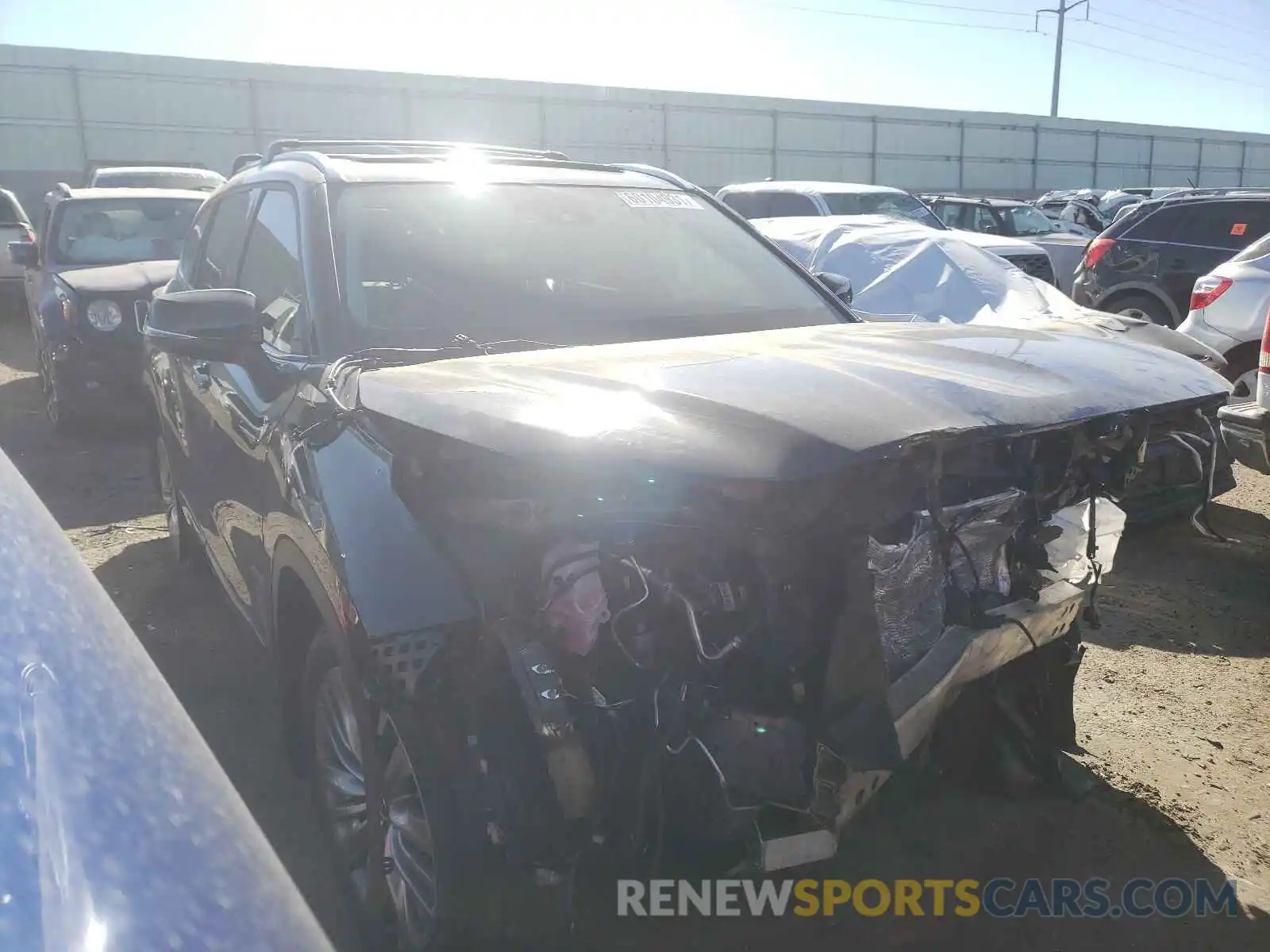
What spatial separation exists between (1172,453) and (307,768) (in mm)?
3065

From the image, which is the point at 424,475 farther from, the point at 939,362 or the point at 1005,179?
the point at 1005,179

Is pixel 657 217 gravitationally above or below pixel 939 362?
above

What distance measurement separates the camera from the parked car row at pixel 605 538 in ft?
6.27

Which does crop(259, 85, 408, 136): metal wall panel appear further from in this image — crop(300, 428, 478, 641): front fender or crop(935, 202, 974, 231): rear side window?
crop(300, 428, 478, 641): front fender

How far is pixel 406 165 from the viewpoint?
3.39 m

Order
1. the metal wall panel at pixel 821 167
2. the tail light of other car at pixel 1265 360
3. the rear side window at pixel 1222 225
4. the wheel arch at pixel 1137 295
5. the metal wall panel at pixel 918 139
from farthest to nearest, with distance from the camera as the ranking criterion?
1. the metal wall panel at pixel 918 139
2. the metal wall panel at pixel 821 167
3. the wheel arch at pixel 1137 295
4. the rear side window at pixel 1222 225
5. the tail light of other car at pixel 1265 360

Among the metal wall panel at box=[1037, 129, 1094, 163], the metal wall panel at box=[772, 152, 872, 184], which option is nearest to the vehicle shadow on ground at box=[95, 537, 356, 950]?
the metal wall panel at box=[772, 152, 872, 184]

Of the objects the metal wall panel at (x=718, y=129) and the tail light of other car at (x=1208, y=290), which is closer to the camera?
the tail light of other car at (x=1208, y=290)

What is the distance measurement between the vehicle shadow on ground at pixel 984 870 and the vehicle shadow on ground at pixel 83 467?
4308 mm

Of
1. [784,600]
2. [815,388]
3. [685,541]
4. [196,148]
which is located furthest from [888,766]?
[196,148]

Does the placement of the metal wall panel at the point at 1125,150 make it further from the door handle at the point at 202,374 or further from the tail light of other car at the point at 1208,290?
the door handle at the point at 202,374

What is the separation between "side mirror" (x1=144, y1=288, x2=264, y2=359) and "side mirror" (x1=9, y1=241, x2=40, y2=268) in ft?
20.7

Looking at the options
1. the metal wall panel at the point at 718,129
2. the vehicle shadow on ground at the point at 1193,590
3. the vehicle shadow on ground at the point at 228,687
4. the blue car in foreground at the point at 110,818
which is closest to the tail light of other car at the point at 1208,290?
the vehicle shadow on ground at the point at 1193,590

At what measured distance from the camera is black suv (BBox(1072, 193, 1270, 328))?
9281 mm
